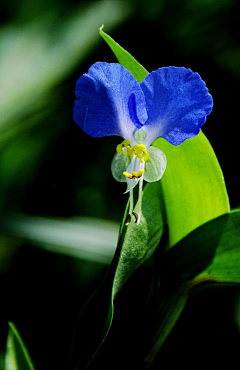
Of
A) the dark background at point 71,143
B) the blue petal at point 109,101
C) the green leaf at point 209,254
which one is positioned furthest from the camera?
the dark background at point 71,143

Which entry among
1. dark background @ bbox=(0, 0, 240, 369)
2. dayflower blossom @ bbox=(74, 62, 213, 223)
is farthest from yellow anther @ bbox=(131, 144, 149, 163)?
dark background @ bbox=(0, 0, 240, 369)

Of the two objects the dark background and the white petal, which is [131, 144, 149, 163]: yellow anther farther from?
the dark background

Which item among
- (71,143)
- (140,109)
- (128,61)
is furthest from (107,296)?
(71,143)

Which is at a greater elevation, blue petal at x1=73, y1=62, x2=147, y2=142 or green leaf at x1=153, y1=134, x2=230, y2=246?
blue petal at x1=73, y1=62, x2=147, y2=142

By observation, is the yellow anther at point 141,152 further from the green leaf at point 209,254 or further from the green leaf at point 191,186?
the green leaf at point 209,254

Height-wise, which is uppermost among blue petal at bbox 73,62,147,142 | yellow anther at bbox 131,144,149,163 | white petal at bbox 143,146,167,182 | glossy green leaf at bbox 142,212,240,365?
blue petal at bbox 73,62,147,142

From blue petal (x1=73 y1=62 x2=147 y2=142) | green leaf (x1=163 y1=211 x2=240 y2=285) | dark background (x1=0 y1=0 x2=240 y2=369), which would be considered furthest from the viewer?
dark background (x1=0 y1=0 x2=240 y2=369)

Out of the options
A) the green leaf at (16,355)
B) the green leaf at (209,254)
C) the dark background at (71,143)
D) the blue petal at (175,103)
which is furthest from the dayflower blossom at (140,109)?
the dark background at (71,143)
